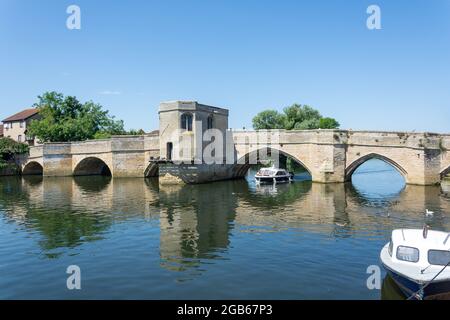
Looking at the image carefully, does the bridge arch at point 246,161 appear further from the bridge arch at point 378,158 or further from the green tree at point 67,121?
the green tree at point 67,121

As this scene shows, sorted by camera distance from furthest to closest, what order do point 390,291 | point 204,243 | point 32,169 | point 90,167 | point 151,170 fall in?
point 32,169 < point 90,167 < point 151,170 < point 204,243 < point 390,291

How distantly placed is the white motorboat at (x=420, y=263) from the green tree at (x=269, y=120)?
64.1 meters

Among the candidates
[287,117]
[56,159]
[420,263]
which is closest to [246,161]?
[287,117]

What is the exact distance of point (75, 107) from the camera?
73.3m

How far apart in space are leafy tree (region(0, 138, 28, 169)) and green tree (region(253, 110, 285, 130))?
45.5m

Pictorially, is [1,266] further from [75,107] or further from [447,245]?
[75,107]

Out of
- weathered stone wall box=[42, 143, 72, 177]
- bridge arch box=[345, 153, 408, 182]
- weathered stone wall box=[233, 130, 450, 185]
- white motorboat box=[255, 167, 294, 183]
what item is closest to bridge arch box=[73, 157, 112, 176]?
weathered stone wall box=[42, 143, 72, 177]

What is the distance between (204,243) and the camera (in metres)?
19.1

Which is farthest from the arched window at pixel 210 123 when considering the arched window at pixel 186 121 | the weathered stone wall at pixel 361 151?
the weathered stone wall at pixel 361 151

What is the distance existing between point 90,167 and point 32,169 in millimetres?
12975

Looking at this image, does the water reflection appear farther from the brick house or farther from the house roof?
the house roof

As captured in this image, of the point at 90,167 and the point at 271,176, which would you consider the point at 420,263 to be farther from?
the point at 90,167
